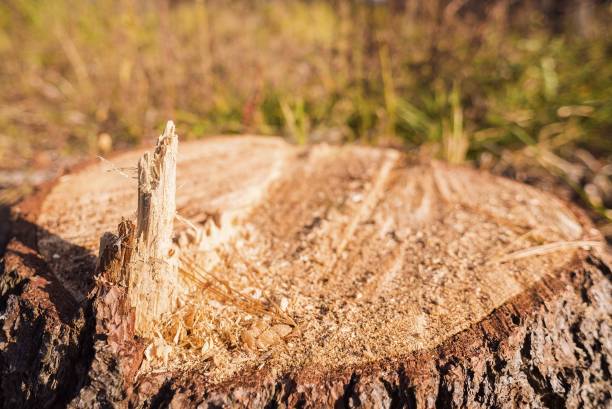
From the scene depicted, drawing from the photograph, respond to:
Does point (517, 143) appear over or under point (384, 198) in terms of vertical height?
under

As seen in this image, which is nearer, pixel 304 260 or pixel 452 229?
pixel 304 260

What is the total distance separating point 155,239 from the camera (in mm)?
1007

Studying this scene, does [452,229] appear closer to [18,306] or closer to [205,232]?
[205,232]

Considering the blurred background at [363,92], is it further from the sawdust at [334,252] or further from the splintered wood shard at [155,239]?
the splintered wood shard at [155,239]

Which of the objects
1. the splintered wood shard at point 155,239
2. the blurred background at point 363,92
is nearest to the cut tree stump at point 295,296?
the splintered wood shard at point 155,239

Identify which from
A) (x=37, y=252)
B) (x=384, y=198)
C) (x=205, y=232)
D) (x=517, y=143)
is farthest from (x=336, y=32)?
(x=37, y=252)

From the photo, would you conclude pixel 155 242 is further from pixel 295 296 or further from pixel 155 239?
pixel 295 296

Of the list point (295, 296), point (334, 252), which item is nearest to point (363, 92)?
point (334, 252)

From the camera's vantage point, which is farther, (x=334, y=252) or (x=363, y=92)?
(x=363, y=92)

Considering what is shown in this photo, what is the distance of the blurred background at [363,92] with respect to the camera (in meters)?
2.78

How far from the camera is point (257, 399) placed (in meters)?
0.94

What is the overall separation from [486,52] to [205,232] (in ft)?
8.46

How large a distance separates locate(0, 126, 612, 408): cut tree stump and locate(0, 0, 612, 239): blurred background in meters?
1.05

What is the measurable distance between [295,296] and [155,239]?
1.21ft
